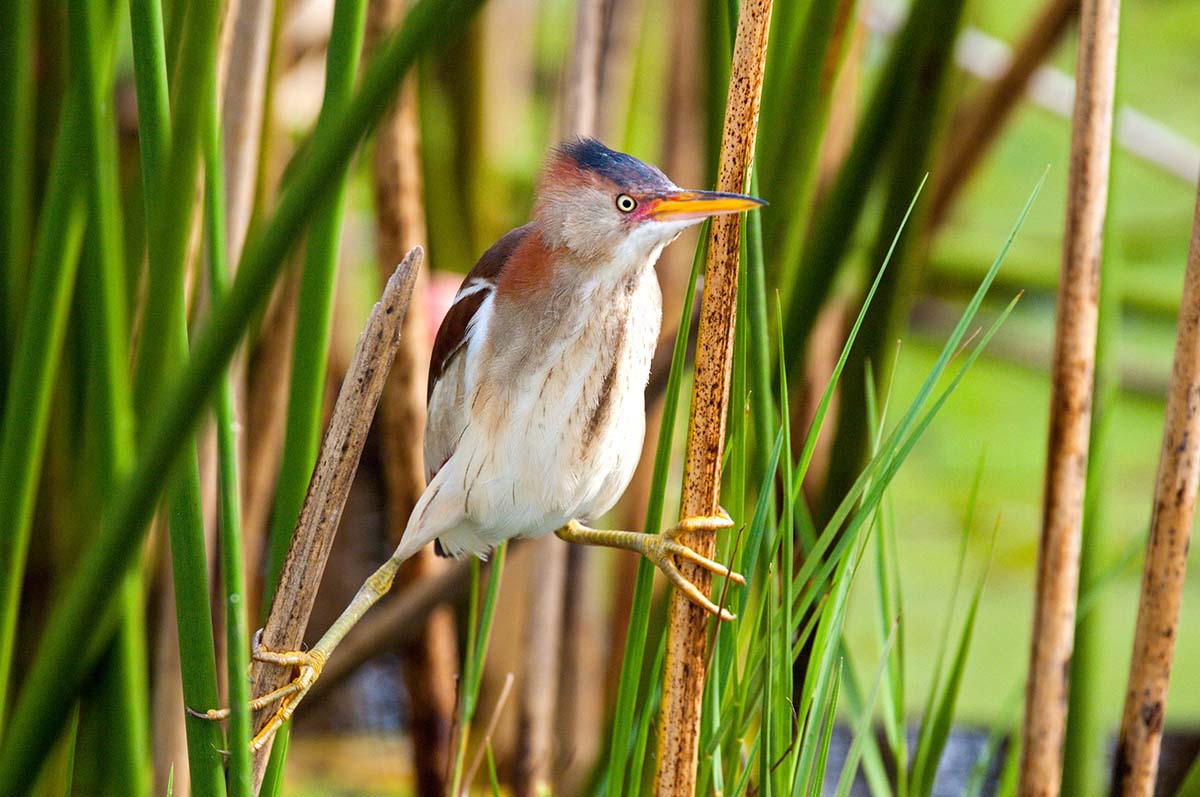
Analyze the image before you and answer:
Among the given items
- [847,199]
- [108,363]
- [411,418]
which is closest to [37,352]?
[108,363]

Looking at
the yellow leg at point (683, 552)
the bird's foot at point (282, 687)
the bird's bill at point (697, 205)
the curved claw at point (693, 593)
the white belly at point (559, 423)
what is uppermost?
the bird's bill at point (697, 205)

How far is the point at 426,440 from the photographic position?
1.05 metres

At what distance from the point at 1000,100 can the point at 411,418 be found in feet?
3.11

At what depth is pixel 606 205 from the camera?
0.87 metres

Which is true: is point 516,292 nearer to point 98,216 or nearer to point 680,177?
point 98,216

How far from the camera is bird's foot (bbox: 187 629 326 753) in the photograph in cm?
76

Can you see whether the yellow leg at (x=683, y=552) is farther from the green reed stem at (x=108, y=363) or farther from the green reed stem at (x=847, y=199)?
the green reed stem at (x=108, y=363)

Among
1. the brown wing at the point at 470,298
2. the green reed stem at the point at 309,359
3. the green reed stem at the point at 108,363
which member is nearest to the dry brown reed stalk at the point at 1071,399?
the brown wing at the point at 470,298

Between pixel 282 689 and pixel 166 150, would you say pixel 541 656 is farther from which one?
pixel 166 150

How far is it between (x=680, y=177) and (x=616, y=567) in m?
0.58

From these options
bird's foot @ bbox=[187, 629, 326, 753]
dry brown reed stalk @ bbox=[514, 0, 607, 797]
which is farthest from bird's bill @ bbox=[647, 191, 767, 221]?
dry brown reed stalk @ bbox=[514, 0, 607, 797]

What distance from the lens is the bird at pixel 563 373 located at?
2.86 feet

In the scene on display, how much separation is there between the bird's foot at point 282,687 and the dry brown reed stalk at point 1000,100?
3.75ft

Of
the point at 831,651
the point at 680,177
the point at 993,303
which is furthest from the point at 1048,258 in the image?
the point at 831,651
